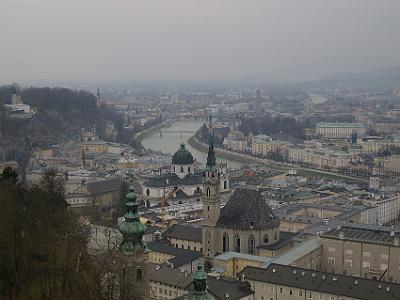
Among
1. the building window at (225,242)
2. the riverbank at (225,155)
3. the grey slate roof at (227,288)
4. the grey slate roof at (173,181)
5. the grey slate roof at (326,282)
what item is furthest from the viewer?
the riverbank at (225,155)

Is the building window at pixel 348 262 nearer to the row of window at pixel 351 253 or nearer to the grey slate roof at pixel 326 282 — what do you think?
the row of window at pixel 351 253

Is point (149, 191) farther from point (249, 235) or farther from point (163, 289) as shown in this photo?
point (163, 289)

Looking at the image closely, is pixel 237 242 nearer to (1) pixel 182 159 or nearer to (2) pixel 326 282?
(2) pixel 326 282

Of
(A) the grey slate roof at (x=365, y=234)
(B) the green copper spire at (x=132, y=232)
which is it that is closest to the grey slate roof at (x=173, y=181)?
(A) the grey slate roof at (x=365, y=234)

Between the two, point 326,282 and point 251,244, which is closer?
point 326,282

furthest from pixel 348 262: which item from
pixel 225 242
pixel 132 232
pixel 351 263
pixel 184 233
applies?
pixel 132 232

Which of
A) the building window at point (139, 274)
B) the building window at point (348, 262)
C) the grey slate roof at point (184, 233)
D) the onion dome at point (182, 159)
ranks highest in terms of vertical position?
the building window at point (139, 274)

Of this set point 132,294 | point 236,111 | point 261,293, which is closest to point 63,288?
point 132,294
